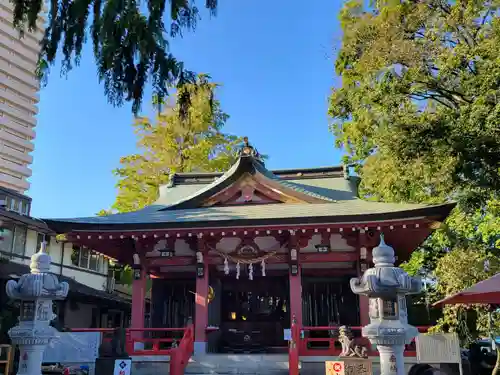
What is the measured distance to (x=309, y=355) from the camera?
435 inches

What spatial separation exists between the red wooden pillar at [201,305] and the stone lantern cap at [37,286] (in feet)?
14.7

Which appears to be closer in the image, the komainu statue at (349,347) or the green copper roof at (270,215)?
the komainu statue at (349,347)

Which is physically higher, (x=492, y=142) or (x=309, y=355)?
(x=492, y=142)

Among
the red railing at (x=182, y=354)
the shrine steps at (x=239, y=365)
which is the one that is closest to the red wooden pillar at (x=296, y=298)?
the shrine steps at (x=239, y=365)

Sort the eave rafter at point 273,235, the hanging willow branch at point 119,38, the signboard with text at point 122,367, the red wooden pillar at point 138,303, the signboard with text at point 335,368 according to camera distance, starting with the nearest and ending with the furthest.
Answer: the hanging willow branch at point 119,38 < the signboard with text at point 335,368 < the signboard with text at point 122,367 < the eave rafter at point 273,235 < the red wooden pillar at point 138,303

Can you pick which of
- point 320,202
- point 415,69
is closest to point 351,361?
point 320,202

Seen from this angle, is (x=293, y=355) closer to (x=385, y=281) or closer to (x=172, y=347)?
(x=172, y=347)

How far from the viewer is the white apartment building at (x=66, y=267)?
1930 centimetres

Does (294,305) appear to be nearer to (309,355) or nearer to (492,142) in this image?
(309,355)

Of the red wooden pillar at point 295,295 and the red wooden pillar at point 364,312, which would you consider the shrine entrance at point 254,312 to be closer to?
the red wooden pillar at point 295,295

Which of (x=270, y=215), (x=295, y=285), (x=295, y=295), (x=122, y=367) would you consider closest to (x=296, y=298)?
(x=295, y=295)

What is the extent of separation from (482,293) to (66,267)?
2032 centimetres

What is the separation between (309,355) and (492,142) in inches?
284

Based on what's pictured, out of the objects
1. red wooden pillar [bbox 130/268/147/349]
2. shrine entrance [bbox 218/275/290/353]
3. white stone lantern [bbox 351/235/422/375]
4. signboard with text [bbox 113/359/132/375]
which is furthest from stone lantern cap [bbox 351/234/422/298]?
red wooden pillar [bbox 130/268/147/349]
